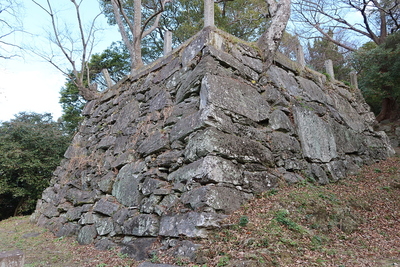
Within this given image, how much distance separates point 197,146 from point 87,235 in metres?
3.17

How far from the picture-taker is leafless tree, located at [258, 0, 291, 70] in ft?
22.4

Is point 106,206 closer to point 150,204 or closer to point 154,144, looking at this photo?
point 150,204

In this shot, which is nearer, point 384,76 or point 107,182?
point 107,182

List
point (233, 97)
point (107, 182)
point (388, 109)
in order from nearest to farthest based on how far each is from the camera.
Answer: point (233, 97) < point (107, 182) < point (388, 109)

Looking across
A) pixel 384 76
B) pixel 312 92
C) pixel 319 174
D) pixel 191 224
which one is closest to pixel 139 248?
pixel 191 224

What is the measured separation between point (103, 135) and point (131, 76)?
74.2 inches

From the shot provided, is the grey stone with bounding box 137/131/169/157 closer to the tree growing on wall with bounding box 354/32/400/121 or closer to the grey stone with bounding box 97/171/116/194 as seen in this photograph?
the grey stone with bounding box 97/171/116/194

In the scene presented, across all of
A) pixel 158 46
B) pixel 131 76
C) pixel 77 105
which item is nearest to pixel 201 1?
pixel 158 46

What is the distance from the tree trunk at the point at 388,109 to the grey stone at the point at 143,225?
39.3ft

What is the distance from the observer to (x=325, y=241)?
3930 millimetres

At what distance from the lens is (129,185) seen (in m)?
5.73

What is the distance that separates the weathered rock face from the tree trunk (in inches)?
182

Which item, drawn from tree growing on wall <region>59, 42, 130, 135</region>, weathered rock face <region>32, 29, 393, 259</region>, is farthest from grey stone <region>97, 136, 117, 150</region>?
tree growing on wall <region>59, 42, 130, 135</region>

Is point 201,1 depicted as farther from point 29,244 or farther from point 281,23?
point 29,244
